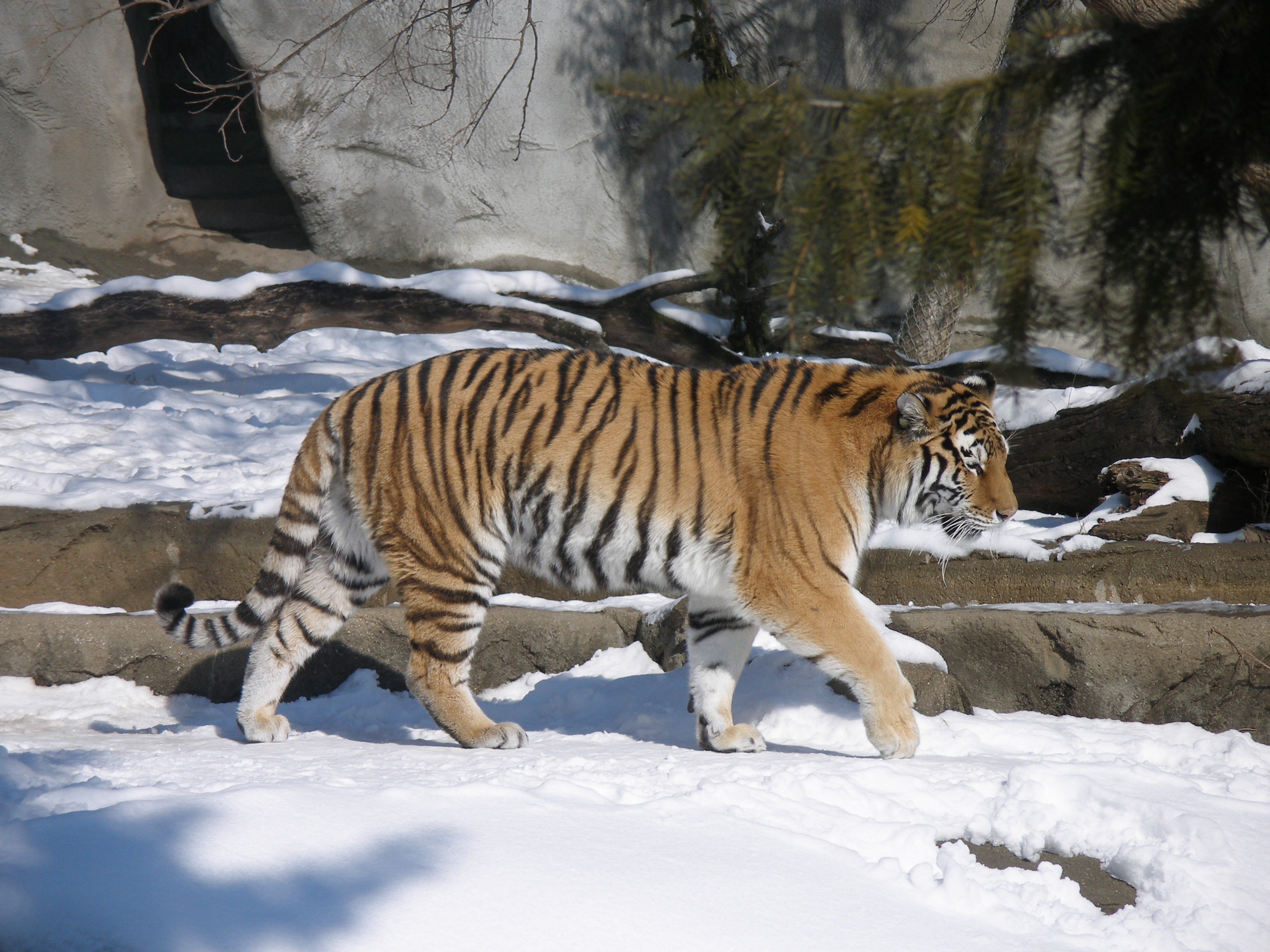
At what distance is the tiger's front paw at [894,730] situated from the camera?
337 centimetres

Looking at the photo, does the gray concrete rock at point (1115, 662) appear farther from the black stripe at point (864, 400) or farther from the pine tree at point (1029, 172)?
the pine tree at point (1029, 172)

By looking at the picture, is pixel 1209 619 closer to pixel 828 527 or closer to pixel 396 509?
pixel 828 527

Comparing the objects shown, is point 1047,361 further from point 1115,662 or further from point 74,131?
point 74,131

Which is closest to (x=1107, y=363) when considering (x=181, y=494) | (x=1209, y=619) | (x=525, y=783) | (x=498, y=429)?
(x=525, y=783)

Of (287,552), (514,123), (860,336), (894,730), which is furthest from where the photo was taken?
(514,123)

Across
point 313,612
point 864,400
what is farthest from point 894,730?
point 313,612

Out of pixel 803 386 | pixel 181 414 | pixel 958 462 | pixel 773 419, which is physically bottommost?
pixel 181 414

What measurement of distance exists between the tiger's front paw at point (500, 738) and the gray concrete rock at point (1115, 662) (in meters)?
1.78

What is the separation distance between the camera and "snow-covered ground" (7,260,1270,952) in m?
1.94

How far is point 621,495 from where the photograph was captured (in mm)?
3719

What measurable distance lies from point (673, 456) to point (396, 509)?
1101mm

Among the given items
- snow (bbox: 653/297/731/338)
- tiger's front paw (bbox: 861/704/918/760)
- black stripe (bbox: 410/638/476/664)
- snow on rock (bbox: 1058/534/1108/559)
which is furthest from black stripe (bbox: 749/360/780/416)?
snow (bbox: 653/297/731/338)

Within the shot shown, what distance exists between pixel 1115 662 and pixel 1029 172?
10.5 feet

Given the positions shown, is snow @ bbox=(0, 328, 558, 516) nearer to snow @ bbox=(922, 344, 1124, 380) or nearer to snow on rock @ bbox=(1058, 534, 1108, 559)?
snow @ bbox=(922, 344, 1124, 380)
